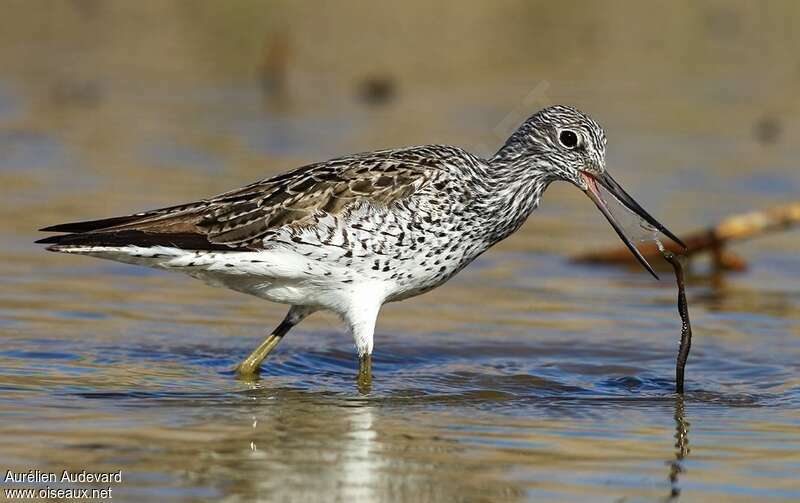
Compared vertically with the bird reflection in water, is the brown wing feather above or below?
above

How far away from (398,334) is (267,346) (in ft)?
5.57

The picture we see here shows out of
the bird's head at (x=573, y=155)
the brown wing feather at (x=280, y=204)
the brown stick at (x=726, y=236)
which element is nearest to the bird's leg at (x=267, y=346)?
the brown wing feather at (x=280, y=204)

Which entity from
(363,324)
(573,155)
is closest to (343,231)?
(363,324)

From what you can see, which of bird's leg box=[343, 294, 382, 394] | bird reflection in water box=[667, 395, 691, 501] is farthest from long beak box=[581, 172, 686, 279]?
bird's leg box=[343, 294, 382, 394]

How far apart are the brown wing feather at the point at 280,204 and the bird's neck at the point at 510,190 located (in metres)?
0.51

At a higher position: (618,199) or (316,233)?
(618,199)

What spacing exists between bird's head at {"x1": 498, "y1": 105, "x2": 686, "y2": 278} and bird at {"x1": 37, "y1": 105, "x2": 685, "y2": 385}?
2 centimetres

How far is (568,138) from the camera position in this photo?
11.7 meters

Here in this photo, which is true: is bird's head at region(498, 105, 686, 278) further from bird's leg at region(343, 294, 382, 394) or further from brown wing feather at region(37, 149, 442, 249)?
bird's leg at region(343, 294, 382, 394)

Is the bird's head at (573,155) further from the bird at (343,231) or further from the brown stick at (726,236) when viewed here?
Answer: the brown stick at (726,236)

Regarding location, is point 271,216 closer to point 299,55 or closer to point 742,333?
point 742,333

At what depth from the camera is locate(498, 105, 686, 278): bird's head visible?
38.1 ft

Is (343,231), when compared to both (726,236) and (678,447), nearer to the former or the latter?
(678,447)

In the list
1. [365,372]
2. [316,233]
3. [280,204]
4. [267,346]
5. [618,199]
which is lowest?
[365,372]
